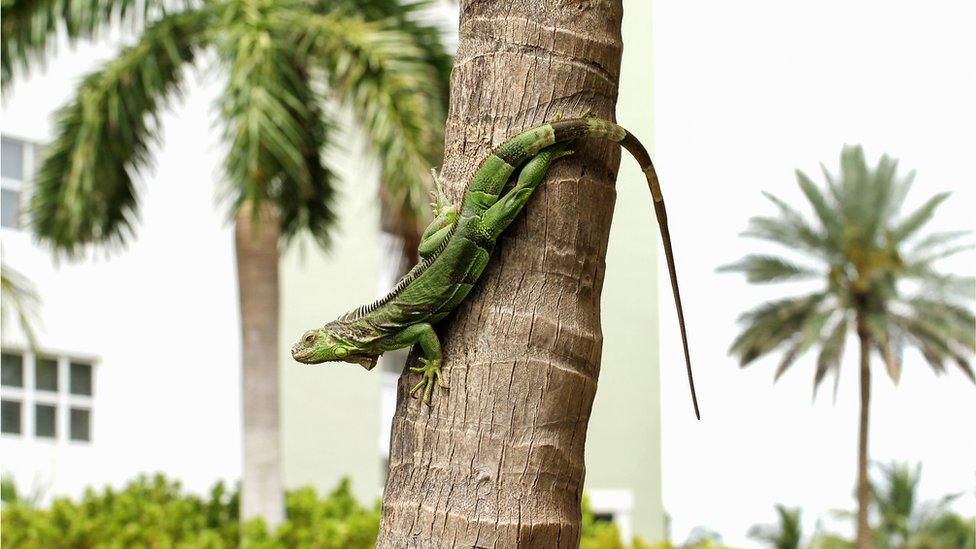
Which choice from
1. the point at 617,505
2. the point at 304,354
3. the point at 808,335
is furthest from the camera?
the point at 808,335

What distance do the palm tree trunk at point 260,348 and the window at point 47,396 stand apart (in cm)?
443

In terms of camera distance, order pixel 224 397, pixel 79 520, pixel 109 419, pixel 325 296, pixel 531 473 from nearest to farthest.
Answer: pixel 531 473 < pixel 79 520 < pixel 109 419 < pixel 224 397 < pixel 325 296

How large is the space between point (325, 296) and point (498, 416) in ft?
49.3

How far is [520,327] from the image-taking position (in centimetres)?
277

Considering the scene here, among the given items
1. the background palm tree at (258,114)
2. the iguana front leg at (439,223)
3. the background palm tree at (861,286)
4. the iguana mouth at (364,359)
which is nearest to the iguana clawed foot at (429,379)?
the iguana front leg at (439,223)

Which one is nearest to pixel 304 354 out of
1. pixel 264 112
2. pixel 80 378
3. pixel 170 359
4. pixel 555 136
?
pixel 555 136

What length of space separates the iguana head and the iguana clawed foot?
35cm

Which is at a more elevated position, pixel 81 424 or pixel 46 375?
pixel 46 375

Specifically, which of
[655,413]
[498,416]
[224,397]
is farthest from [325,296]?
[498,416]

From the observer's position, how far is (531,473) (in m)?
2.71

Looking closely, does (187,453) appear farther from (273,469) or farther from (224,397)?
(273,469)

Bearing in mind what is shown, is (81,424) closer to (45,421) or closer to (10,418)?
(45,421)

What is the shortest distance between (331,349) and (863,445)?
20.1 meters

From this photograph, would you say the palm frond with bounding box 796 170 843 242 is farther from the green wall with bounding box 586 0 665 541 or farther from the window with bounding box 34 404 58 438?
the window with bounding box 34 404 58 438
